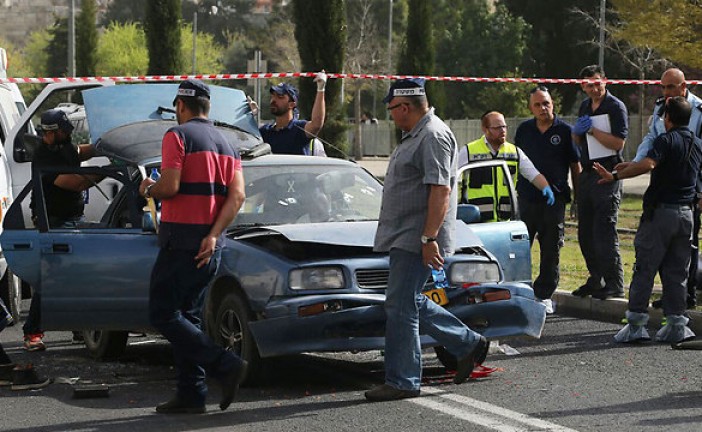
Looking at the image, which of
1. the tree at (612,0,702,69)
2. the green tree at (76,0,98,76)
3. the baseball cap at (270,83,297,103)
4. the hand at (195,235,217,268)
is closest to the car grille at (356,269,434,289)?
the hand at (195,235,217,268)

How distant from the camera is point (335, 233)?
881cm

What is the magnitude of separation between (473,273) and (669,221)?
83.9 inches

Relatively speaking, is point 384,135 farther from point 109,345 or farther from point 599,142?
point 109,345

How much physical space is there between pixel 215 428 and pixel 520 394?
6.29ft

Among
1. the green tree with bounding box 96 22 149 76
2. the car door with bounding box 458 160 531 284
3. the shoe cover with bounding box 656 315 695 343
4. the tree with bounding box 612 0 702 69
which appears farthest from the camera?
the green tree with bounding box 96 22 149 76

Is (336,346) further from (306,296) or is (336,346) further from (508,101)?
(508,101)

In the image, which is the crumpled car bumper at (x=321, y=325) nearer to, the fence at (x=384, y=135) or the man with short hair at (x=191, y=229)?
the man with short hair at (x=191, y=229)

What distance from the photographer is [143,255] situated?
9078 mm

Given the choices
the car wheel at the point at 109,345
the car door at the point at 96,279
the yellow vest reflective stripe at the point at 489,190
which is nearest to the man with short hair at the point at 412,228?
the car door at the point at 96,279

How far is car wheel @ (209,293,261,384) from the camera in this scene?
8.59 m

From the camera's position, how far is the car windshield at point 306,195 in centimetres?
940

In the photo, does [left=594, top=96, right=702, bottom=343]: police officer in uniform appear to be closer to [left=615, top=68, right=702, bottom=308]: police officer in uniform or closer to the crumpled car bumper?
[left=615, top=68, right=702, bottom=308]: police officer in uniform

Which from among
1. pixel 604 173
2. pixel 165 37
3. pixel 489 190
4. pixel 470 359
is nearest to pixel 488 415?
pixel 470 359

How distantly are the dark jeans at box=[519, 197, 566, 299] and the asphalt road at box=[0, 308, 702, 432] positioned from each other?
140 centimetres
